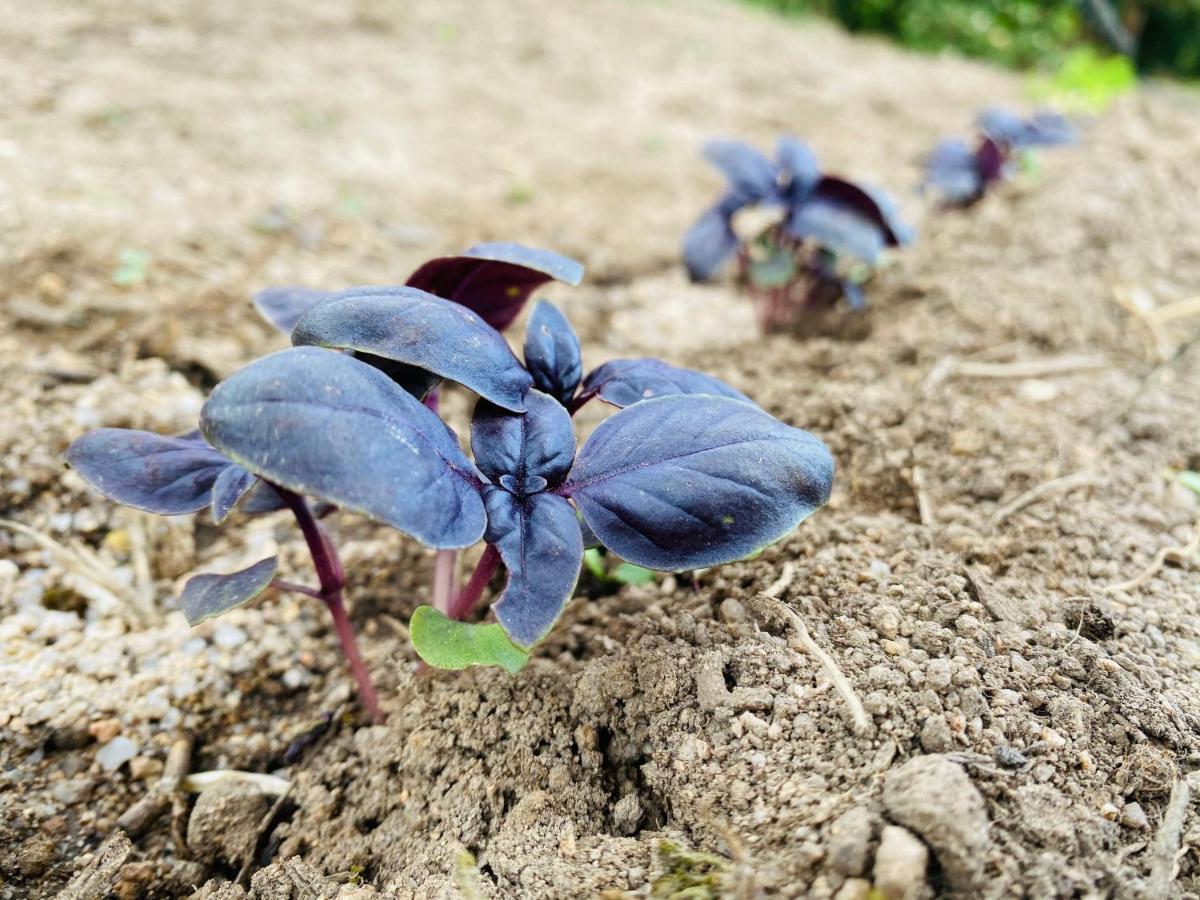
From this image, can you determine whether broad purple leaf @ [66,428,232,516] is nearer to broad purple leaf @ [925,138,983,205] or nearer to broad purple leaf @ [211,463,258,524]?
broad purple leaf @ [211,463,258,524]

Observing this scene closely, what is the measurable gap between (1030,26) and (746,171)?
7.41 metres

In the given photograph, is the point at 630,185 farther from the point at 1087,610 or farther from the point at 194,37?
the point at 1087,610

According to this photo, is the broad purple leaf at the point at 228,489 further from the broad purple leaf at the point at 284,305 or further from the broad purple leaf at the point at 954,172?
the broad purple leaf at the point at 954,172

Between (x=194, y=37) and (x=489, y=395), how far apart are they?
3.30 m

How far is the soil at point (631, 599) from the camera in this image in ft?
3.28

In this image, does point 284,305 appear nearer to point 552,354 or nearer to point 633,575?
point 552,354

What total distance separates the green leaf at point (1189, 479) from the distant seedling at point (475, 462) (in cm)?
103

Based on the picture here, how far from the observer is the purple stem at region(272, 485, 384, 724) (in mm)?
1133

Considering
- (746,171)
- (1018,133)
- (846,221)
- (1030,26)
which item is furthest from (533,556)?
(1030,26)

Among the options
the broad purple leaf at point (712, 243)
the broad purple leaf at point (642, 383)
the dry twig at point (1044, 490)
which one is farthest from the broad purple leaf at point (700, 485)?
the broad purple leaf at point (712, 243)

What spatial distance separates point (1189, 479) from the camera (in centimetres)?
160

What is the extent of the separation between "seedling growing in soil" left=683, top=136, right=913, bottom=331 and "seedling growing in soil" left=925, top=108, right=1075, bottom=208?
0.74 m

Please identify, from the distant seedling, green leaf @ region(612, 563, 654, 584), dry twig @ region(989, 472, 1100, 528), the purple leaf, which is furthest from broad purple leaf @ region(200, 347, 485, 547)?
the purple leaf

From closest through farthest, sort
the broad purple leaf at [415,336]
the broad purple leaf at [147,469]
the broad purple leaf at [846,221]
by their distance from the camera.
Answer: the broad purple leaf at [415,336] < the broad purple leaf at [147,469] < the broad purple leaf at [846,221]
